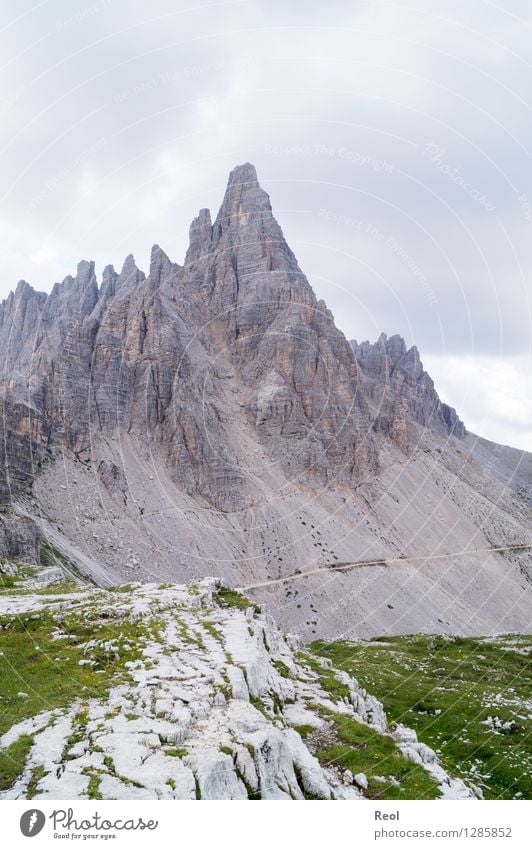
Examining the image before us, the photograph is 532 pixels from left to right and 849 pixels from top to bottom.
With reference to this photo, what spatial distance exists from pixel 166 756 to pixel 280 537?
87793 mm

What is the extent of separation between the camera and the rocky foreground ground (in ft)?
37.2

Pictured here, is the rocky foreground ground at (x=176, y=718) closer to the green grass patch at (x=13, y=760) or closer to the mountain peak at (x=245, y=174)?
the green grass patch at (x=13, y=760)

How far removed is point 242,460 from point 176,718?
98860 mm

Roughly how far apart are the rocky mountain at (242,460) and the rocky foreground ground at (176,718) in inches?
1394

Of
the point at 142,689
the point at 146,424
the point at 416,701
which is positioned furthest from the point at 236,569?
the point at 142,689

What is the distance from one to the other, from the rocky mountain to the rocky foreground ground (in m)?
35.4

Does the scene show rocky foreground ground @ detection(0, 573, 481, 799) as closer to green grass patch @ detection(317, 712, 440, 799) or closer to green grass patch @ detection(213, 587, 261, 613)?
green grass patch @ detection(317, 712, 440, 799)

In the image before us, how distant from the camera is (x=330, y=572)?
96.0 metres

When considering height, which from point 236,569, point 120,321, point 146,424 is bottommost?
point 236,569

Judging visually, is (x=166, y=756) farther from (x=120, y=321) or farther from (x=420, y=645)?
(x=120, y=321)

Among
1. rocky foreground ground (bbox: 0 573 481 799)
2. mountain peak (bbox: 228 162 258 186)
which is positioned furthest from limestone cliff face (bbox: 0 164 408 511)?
rocky foreground ground (bbox: 0 573 481 799)

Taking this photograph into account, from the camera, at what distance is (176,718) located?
14055mm

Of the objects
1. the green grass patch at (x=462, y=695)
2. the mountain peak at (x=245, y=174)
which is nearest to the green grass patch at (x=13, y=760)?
the green grass patch at (x=462, y=695)
